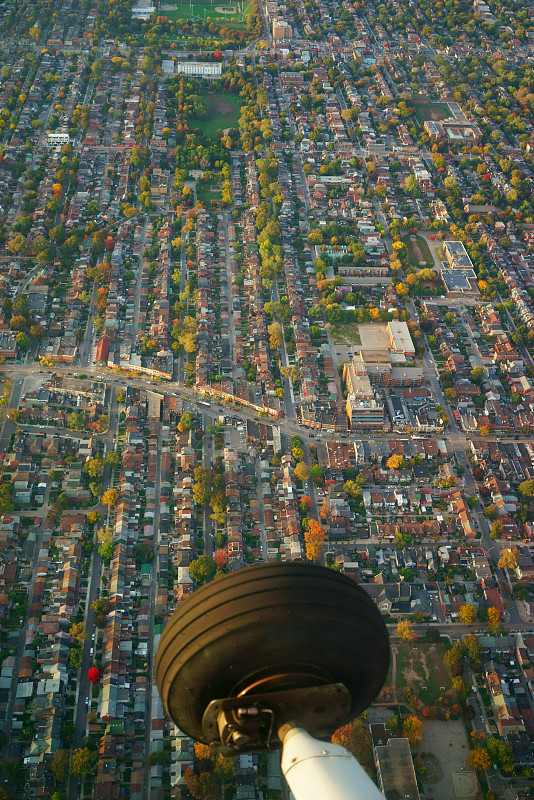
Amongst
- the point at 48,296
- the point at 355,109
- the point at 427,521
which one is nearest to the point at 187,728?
the point at 427,521

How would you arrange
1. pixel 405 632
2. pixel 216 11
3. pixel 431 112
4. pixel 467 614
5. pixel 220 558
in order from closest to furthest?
pixel 405 632 < pixel 467 614 < pixel 220 558 < pixel 431 112 < pixel 216 11

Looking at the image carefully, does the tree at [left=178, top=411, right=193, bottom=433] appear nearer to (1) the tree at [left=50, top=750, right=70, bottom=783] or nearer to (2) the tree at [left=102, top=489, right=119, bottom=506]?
(2) the tree at [left=102, top=489, right=119, bottom=506]

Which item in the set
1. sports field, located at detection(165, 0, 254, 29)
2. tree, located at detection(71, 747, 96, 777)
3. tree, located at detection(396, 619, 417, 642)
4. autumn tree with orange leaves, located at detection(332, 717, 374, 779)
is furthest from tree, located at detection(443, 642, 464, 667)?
sports field, located at detection(165, 0, 254, 29)

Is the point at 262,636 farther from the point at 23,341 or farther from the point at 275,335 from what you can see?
the point at 23,341

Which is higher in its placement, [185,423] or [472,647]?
[185,423]

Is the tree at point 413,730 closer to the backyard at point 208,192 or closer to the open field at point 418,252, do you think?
the open field at point 418,252

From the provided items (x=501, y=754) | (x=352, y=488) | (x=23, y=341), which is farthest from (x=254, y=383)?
(x=501, y=754)
